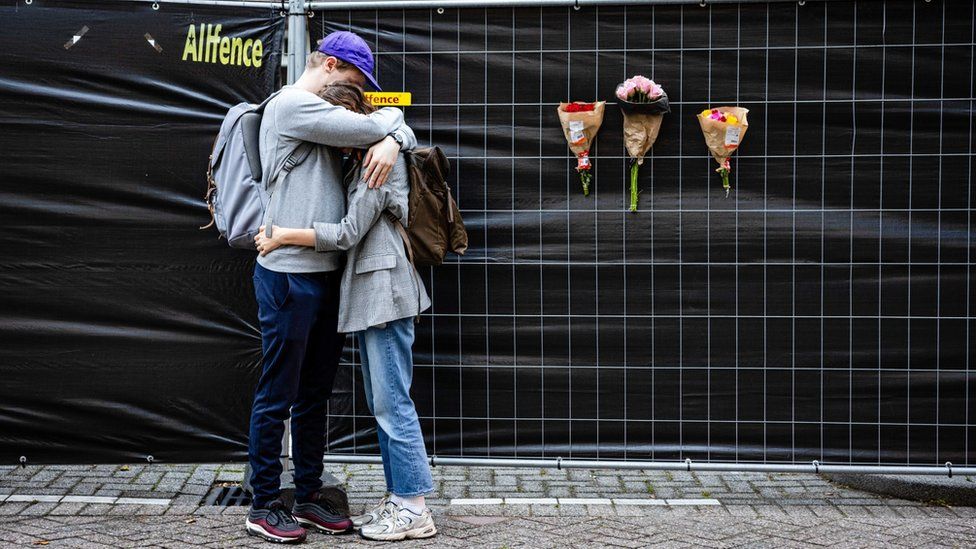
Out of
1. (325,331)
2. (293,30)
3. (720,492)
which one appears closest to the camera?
(325,331)

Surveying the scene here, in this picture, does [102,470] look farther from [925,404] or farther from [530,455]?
[925,404]

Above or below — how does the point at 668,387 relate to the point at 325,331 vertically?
below

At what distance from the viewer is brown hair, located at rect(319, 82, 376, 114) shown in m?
4.96

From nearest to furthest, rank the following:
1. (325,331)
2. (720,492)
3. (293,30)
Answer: (325,331)
(293,30)
(720,492)

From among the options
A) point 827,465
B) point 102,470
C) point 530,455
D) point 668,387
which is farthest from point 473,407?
point 102,470

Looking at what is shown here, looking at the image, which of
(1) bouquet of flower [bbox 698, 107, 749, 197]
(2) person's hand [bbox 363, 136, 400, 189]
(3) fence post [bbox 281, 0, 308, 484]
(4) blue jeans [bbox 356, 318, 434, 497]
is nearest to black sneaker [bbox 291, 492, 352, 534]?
(4) blue jeans [bbox 356, 318, 434, 497]

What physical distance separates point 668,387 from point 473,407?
1.02 meters

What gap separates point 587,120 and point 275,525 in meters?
2.47

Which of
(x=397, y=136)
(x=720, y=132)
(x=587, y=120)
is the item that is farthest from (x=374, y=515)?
(x=720, y=132)

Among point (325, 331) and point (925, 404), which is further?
point (925, 404)

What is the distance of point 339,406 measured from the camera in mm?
5938

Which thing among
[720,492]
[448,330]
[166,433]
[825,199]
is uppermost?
[825,199]

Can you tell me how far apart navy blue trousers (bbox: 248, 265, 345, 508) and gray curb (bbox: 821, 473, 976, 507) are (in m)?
2.88

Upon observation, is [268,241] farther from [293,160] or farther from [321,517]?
[321,517]
